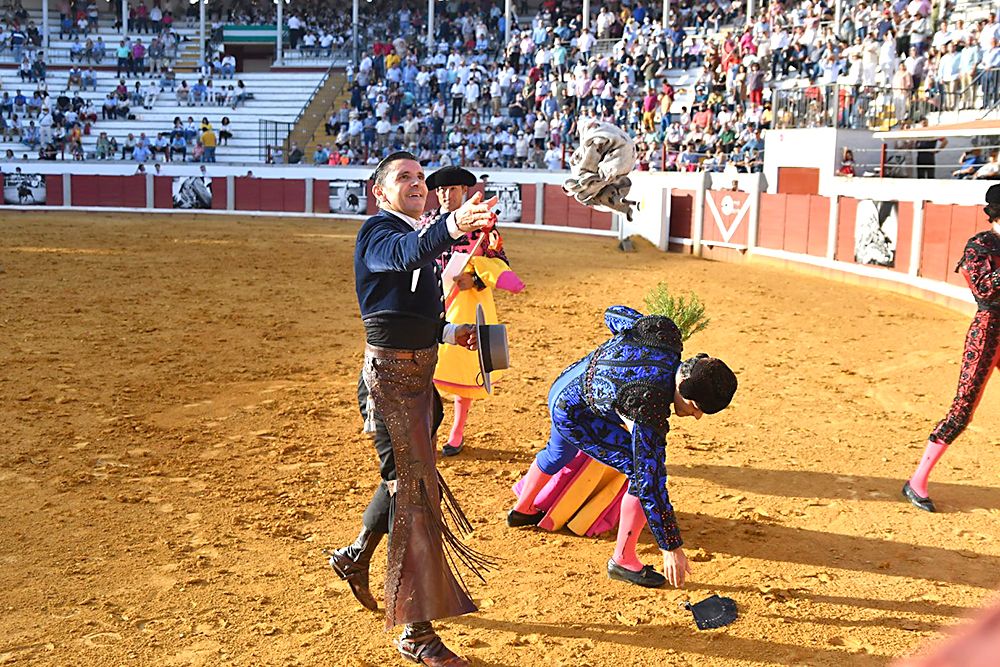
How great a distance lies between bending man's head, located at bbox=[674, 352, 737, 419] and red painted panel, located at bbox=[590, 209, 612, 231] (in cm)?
1991

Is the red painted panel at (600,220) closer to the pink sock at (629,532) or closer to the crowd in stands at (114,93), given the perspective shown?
the crowd in stands at (114,93)

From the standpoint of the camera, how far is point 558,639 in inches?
156

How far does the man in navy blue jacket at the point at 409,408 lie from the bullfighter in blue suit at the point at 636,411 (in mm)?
792

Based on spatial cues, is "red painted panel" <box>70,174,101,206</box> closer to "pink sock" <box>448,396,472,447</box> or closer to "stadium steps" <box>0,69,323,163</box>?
"stadium steps" <box>0,69,323,163</box>

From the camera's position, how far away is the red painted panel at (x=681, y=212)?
1957 centimetres

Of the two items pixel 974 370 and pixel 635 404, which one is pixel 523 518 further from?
pixel 974 370

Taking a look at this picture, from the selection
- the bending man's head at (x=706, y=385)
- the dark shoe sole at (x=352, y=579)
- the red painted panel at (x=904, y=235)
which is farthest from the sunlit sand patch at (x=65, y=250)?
the bending man's head at (x=706, y=385)

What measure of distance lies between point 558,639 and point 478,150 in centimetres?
2417

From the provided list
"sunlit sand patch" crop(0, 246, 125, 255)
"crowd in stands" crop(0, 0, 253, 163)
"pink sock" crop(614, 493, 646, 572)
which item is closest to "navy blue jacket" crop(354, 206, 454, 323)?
"pink sock" crop(614, 493, 646, 572)

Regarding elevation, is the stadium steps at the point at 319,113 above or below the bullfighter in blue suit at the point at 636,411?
above

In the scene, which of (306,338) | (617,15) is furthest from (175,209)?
(306,338)

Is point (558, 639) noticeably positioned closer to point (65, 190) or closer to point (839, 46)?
point (839, 46)

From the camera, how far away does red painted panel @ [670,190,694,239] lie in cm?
1957

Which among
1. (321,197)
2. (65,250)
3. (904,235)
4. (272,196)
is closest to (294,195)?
(272,196)
